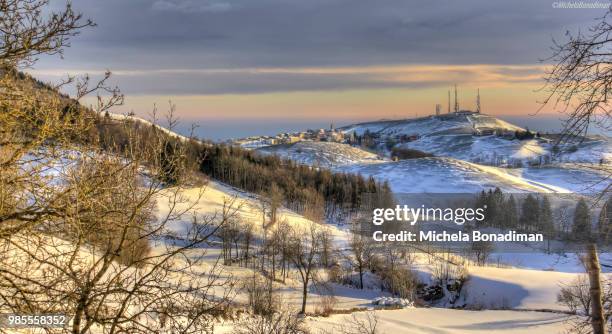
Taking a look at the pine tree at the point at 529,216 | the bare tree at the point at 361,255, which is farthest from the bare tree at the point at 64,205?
the pine tree at the point at 529,216

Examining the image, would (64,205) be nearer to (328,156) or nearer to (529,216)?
(529,216)

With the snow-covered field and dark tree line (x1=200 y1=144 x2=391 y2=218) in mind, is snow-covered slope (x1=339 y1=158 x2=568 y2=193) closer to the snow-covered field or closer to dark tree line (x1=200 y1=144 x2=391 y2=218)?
dark tree line (x1=200 y1=144 x2=391 y2=218)

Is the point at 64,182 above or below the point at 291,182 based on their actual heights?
above

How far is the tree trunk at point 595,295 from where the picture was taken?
6761 mm

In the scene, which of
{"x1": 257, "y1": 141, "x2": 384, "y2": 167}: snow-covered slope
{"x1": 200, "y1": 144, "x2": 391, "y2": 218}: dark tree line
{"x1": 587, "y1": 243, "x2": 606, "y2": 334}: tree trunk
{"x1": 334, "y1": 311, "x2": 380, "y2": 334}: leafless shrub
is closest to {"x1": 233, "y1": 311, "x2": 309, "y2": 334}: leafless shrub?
{"x1": 334, "y1": 311, "x2": 380, "y2": 334}: leafless shrub

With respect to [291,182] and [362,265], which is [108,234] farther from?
[291,182]

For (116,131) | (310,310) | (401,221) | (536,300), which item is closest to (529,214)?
(401,221)

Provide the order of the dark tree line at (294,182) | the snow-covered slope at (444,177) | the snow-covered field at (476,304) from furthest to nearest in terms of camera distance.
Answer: the snow-covered slope at (444,177) → the dark tree line at (294,182) → the snow-covered field at (476,304)

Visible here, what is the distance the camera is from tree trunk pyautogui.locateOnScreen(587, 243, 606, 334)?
6.76 m

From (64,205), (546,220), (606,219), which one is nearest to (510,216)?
(546,220)

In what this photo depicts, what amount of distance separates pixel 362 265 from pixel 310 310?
12092 millimetres

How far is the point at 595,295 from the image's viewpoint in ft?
23.4

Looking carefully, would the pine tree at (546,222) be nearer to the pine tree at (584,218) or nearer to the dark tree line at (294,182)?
the dark tree line at (294,182)

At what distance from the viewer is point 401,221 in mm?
69312
